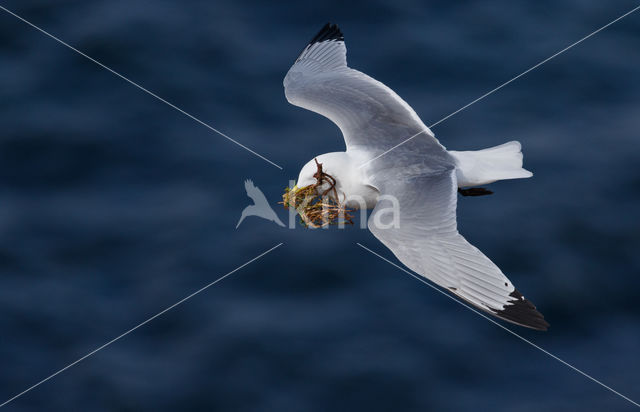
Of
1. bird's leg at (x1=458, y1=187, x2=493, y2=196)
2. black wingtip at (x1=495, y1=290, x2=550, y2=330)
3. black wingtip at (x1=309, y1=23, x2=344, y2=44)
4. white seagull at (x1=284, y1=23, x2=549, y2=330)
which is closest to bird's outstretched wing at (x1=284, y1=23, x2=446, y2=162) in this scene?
white seagull at (x1=284, y1=23, x2=549, y2=330)

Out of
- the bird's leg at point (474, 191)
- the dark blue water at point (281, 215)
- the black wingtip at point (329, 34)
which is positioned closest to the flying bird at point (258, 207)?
the dark blue water at point (281, 215)

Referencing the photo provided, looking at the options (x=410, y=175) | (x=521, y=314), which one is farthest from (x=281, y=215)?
(x=521, y=314)

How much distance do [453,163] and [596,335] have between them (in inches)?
76.1

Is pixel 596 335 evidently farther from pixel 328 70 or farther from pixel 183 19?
pixel 183 19

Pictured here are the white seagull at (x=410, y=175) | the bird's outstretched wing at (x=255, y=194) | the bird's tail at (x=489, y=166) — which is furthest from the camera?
the bird's outstretched wing at (x=255, y=194)

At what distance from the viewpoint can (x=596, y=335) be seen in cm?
810

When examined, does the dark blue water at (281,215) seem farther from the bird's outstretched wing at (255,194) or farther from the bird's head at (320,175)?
the bird's head at (320,175)

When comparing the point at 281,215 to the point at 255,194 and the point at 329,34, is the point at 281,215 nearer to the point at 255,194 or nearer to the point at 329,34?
the point at 255,194

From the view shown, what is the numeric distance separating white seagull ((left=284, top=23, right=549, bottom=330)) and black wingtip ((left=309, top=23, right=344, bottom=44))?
1.39 ft

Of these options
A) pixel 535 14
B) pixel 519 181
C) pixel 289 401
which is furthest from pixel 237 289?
pixel 535 14

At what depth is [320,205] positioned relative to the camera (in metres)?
7.36

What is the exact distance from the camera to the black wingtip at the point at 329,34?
883 cm

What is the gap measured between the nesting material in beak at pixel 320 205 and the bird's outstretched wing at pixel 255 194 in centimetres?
138

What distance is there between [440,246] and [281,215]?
205 centimetres
